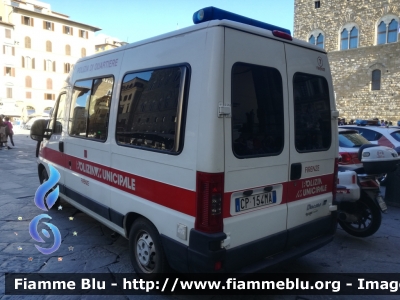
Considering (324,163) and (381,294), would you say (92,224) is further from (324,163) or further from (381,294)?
(381,294)

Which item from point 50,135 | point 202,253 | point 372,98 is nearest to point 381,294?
point 202,253

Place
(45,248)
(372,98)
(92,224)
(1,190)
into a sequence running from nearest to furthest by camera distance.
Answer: (45,248) → (92,224) → (1,190) → (372,98)

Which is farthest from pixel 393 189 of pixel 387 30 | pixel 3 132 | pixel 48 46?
pixel 48 46

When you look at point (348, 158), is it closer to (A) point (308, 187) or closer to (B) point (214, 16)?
(A) point (308, 187)

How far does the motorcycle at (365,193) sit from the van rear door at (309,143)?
815 millimetres

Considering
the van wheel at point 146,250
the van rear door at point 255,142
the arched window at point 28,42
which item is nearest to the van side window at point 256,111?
the van rear door at point 255,142

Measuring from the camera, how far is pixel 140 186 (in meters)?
3.39

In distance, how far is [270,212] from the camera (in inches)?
122

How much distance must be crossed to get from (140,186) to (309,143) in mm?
1750

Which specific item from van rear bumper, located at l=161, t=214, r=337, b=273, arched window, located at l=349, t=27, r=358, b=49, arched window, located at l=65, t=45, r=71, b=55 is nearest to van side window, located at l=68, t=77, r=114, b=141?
van rear bumper, located at l=161, t=214, r=337, b=273

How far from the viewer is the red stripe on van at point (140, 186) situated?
2.85 meters

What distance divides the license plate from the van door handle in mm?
284

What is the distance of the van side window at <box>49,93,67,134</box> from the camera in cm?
518

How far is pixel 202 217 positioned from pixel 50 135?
3.72 m
